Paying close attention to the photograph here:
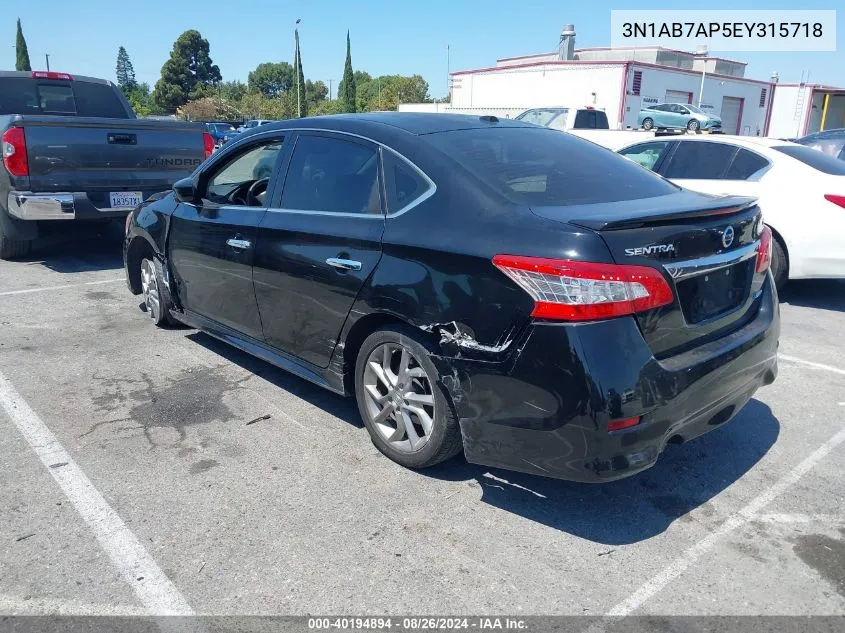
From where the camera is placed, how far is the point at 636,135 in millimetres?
9727

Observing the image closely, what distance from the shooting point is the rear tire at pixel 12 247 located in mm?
8031

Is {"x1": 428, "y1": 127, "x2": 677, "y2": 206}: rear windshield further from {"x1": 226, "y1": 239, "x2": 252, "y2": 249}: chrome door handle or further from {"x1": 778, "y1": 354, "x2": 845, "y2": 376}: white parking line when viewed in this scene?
{"x1": 778, "y1": 354, "x2": 845, "y2": 376}: white parking line

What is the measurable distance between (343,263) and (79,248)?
23.1ft

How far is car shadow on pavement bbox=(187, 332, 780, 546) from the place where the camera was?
3057 mm

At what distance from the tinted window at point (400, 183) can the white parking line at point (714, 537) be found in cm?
191

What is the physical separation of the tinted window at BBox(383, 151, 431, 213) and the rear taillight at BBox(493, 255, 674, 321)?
82 cm

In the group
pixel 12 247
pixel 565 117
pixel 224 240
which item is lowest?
pixel 12 247

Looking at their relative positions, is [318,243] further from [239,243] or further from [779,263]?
[779,263]

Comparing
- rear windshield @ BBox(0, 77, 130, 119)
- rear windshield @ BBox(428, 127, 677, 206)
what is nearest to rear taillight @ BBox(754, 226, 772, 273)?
rear windshield @ BBox(428, 127, 677, 206)

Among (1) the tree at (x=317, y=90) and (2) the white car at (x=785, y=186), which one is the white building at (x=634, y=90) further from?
(1) the tree at (x=317, y=90)

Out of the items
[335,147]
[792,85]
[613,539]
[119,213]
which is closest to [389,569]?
[613,539]

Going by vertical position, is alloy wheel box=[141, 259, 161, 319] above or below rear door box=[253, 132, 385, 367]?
below

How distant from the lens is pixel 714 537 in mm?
2941

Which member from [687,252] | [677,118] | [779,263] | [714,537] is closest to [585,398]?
[687,252]
